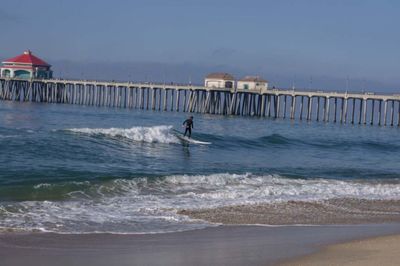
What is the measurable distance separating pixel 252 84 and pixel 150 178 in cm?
4680

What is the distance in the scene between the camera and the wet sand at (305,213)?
11180 mm

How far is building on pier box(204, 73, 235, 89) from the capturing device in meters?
64.6

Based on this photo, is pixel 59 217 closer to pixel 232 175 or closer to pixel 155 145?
pixel 232 175

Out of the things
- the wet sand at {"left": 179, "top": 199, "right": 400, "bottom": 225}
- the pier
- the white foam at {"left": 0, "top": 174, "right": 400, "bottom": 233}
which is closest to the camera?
the white foam at {"left": 0, "top": 174, "right": 400, "bottom": 233}

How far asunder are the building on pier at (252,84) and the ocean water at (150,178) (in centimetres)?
3122

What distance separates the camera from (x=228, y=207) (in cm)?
1230

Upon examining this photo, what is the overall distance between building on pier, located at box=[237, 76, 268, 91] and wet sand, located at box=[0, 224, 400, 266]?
5113 cm

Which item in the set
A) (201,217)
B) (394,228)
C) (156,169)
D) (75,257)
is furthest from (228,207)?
(156,169)

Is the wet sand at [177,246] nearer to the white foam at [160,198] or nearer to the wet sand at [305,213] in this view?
the white foam at [160,198]

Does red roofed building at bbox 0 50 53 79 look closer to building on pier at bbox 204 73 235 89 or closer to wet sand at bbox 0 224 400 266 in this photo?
building on pier at bbox 204 73 235 89

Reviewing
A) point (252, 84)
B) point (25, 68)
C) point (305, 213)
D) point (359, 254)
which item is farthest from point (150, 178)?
point (25, 68)

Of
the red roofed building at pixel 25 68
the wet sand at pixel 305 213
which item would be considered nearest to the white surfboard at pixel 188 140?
the wet sand at pixel 305 213

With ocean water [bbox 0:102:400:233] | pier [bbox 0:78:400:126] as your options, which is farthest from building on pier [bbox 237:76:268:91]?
ocean water [bbox 0:102:400:233]

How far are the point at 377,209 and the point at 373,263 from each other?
6.04m
